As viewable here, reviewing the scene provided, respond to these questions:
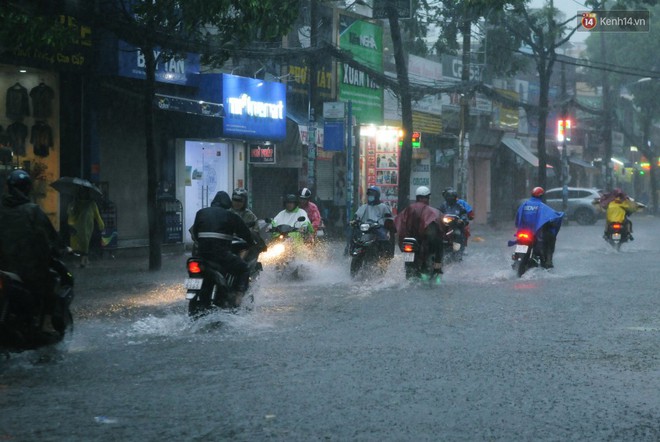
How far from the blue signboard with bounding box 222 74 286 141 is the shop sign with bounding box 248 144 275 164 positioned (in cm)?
35

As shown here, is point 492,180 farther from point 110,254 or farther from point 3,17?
point 3,17

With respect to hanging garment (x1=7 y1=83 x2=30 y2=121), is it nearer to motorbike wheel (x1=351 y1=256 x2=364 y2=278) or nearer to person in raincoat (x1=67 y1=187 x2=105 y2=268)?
person in raincoat (x1=67 y1=187 x2=105 y2=268)

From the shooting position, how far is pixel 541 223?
60.7 feet

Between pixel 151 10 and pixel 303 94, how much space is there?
14.9 m

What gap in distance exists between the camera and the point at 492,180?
53.4 metres

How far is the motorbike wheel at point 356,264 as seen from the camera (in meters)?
17.3

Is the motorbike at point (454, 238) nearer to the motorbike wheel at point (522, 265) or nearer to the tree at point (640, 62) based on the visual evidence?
the motorbike wheel at point (522, 265)

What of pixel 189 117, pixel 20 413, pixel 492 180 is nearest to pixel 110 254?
pixel 189 117

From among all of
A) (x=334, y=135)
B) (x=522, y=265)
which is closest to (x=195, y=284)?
(x=522, y=265)

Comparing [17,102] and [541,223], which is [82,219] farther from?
[541,223]

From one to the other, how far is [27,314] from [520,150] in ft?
155

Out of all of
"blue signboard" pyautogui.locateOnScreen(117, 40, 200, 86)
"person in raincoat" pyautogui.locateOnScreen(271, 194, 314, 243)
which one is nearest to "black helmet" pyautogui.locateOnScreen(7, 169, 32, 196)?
"person in raincoat" pyautogui.locateOnScreen(271, 194, 314, 243)

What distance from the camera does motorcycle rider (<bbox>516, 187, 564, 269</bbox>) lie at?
1855cm

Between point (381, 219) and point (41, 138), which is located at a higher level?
point (41, 138)
